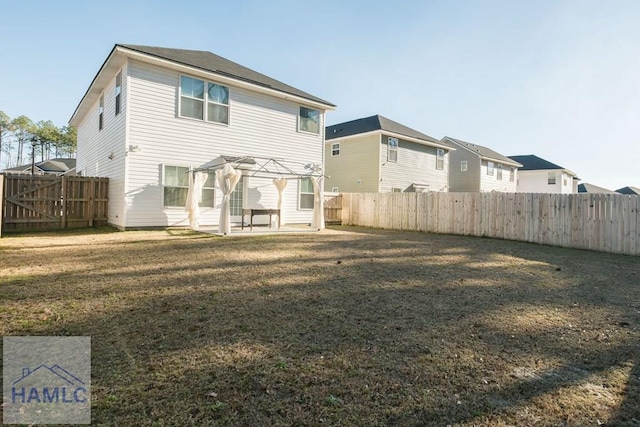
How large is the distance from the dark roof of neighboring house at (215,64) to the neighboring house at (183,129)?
2.7 inches

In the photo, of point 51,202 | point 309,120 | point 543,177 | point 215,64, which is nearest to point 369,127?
point 309,120

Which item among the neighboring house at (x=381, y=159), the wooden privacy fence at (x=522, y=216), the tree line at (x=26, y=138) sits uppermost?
the tree line at (x=26, y=138)

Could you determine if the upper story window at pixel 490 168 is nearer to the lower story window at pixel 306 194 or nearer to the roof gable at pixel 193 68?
the roof gable at pixel 193 68

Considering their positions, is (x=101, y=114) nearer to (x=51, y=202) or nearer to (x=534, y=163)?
(x=51, y=202)

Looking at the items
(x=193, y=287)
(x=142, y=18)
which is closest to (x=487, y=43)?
(x=142, y=18)

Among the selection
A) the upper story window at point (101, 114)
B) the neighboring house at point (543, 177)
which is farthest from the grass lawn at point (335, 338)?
the neighboring house at point (543, 177)

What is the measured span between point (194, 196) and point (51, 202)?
4700 mm

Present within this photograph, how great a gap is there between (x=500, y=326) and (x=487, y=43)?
1287 centimetres

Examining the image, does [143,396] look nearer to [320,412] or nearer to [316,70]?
[320,412]

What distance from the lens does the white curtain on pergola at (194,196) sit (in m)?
11.1

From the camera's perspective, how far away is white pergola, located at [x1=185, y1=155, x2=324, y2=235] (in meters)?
10.2

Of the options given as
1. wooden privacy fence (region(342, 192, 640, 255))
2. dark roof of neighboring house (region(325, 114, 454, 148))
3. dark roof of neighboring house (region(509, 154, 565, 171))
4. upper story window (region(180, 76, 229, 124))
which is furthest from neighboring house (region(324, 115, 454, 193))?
dark roof of neighboring house (region(509, 154, 565, 171))

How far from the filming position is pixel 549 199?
10625 mm

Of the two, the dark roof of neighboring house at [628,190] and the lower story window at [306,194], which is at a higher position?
the dark roof of neighboring house at [628,190]
